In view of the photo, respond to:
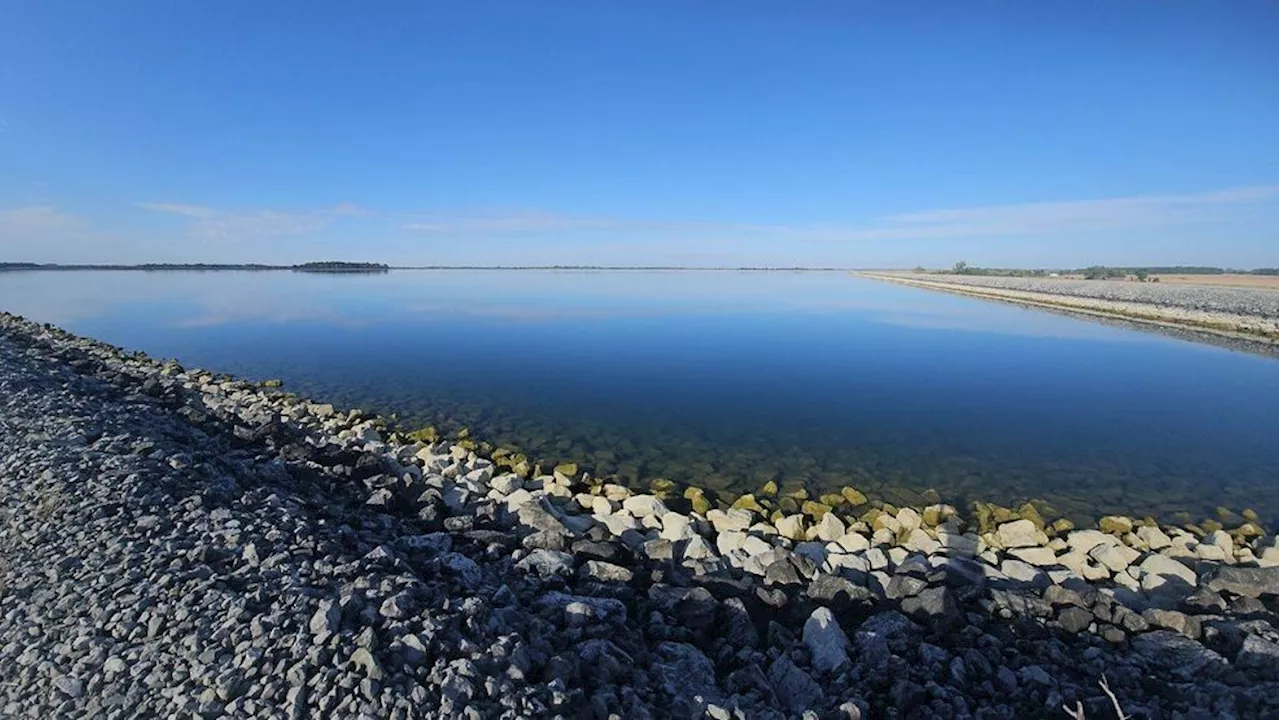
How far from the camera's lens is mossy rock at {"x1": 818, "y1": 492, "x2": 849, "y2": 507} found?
32.1 feet

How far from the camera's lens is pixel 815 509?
361 inches

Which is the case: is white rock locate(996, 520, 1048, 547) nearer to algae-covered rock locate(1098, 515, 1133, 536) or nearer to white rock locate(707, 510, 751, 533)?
algae-covered rock locate(1098, 515, 1133, 536)

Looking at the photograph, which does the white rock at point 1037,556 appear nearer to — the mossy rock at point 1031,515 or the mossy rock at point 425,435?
the mossy rock at point 1031,515

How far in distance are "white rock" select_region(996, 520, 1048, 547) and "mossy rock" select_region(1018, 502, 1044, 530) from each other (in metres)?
0.30

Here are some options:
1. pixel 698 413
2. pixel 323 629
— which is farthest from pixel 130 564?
pixel 698 413

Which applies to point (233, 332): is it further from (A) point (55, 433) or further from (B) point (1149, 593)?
(B) point (1149, 593)

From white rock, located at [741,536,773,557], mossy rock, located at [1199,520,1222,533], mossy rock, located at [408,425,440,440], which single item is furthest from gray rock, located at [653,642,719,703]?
mossy rock, located at [1199,520,1222,533]

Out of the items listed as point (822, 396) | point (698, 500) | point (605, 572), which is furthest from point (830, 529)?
point (822, 396)

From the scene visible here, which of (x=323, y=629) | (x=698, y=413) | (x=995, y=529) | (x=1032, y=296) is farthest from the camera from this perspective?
(x=1032, y=296)

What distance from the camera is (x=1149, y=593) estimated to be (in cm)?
692

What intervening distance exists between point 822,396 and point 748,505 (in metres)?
9.56

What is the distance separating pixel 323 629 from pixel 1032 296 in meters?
72.4

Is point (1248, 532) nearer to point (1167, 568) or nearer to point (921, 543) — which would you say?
point (1167, 568)

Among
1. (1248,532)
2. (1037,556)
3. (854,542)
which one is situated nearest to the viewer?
(1037,556)
